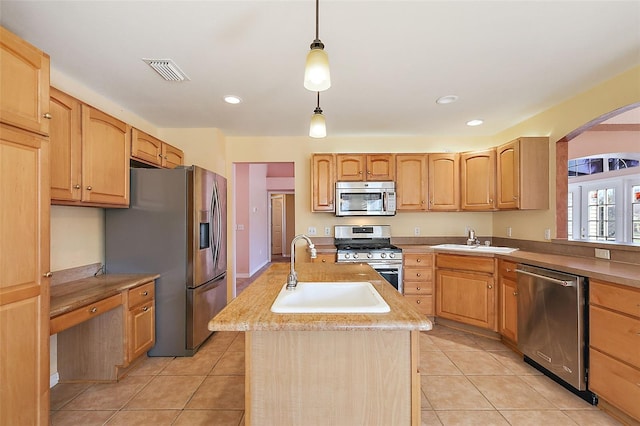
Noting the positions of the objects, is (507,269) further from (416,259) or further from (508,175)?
(508,175)

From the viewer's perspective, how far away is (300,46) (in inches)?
74.7

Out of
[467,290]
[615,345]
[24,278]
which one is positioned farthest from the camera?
[467,290]

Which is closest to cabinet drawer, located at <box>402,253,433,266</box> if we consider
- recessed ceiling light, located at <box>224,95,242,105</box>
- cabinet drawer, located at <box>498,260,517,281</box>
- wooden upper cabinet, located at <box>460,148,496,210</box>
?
cabinet drawer, located at <box>498,260,517,281</box>

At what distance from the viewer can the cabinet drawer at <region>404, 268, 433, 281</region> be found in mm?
3404

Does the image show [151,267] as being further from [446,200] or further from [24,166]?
[446,200]

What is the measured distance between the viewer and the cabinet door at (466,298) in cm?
296

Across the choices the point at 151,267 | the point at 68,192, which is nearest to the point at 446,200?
the point at 151,267

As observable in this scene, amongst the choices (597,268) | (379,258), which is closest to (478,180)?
(379,258)

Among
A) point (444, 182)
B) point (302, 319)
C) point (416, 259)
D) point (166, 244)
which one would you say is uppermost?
point (444, 182)

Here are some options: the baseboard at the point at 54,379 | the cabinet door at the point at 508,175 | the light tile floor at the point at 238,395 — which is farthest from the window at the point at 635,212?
the baseboard at the point at 54,379

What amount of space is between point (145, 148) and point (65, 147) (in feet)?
2.66

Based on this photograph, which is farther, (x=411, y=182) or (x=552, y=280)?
(x=411, y=182)

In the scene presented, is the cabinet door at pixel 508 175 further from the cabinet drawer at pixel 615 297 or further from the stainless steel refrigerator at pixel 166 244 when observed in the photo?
the stainless steel refrigerator at pixel 166 244

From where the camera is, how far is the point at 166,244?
103 inches
